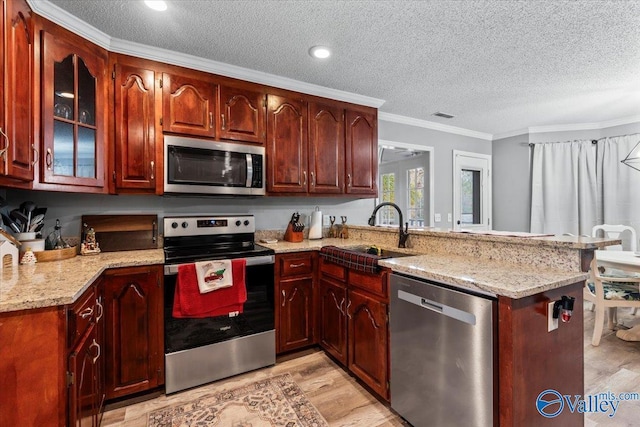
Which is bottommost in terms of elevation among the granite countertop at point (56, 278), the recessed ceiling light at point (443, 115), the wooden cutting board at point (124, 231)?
the granite countertop at point (56, 278)

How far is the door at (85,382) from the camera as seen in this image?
117 centimetres

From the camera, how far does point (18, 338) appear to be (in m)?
1.06

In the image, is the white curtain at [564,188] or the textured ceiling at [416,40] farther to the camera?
the white curtain at [564,188]

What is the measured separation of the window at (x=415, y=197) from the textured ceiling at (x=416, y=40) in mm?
1587

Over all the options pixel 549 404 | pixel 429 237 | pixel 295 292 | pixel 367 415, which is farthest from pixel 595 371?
pixel 295 292

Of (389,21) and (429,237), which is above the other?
(389,21)

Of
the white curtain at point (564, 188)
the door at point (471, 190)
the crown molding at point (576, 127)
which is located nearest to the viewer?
the crown molding at point (576, 127)

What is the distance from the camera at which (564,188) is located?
168 inches

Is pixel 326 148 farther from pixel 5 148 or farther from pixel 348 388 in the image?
pixel 5 148

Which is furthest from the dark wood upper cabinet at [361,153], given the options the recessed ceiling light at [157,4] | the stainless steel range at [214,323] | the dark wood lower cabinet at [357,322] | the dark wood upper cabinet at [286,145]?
the recessed ceiling light at [157,4]

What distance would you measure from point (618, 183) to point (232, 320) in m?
5.02

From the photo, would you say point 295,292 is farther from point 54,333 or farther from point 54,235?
point 54,235

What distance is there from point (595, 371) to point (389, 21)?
2.96 metres

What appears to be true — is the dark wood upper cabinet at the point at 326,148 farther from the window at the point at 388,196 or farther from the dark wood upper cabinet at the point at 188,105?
the window at the point at 388,196
